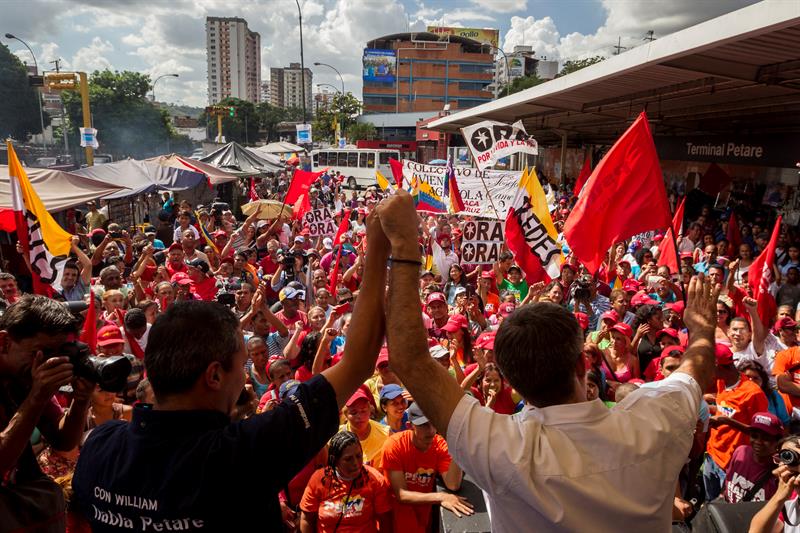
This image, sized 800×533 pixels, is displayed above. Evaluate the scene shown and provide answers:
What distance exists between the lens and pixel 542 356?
4.97 ft

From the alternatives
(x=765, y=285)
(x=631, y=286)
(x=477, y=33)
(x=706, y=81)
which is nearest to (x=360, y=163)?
(x=706, y=81)

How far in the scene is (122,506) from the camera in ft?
4.61

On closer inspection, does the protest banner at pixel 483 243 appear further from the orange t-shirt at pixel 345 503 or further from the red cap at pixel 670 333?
the orange t-shirt at pixel 345 503

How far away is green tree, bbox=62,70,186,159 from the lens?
62594 millimetres

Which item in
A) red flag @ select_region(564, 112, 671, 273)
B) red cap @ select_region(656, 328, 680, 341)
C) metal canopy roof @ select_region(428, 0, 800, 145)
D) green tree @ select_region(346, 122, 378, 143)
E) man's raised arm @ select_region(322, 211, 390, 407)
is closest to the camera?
man's raised arm @ select_region(322, 211, 390, 407)

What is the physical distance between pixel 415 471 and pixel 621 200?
252 cm

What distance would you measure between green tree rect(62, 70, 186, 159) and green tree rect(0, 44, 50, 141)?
3.52 metres

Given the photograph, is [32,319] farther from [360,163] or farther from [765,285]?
[360,163]

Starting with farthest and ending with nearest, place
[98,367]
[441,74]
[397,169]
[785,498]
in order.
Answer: [441,74]
[397,169]
[785,498]
[98,367]

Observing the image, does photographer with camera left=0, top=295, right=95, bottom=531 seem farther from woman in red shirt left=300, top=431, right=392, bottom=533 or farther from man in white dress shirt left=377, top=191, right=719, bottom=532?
woman in red shirt left=300, top=431, right=392, bottom=533

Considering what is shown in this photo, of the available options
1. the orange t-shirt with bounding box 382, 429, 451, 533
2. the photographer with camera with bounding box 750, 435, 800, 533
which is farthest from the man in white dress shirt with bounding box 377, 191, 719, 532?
the orange t-shirt with bounding box 382, 429, 451, 533

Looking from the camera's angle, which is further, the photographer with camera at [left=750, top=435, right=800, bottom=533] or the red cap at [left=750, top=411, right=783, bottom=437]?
the red cap at [left=750, top=411, right=783, bottom=437]

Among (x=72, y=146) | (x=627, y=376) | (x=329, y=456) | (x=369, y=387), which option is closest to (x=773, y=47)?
(x=627, y=376)

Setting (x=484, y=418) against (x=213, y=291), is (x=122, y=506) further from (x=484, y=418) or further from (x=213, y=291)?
(x=213, y=291)
